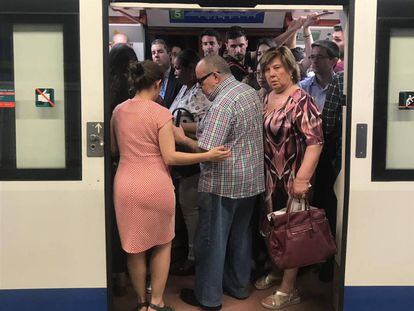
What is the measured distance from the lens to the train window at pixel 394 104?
2609 millimetres

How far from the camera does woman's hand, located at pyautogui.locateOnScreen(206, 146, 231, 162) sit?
9.18 ft

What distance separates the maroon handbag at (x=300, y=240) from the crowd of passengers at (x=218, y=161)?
6.3 inches

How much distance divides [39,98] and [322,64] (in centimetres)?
204

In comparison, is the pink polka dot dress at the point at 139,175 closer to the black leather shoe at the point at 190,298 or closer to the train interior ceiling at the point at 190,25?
the black leather shoe at the point at 190,298

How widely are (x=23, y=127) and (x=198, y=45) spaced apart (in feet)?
8.90

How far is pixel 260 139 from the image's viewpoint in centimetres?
306

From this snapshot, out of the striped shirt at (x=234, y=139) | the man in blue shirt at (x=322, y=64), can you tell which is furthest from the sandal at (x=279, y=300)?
the man in blue shirt at (x=322, y=64)

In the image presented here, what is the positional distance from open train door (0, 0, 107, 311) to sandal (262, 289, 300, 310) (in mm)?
1080

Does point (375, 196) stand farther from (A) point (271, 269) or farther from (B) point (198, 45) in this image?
(B) point (198, 45)

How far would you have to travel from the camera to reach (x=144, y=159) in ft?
9.02

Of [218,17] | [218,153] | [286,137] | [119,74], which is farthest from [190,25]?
[218,153]

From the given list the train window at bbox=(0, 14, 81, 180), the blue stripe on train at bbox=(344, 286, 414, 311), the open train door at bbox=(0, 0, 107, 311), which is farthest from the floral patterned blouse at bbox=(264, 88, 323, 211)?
the train window at bbox=(0, 14, 81, 180)

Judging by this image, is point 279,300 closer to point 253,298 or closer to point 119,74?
point 253,298

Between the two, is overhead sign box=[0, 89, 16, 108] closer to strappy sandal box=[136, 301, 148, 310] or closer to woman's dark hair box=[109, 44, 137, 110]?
woman's dark hair box=[109, 44, 137, 110]
